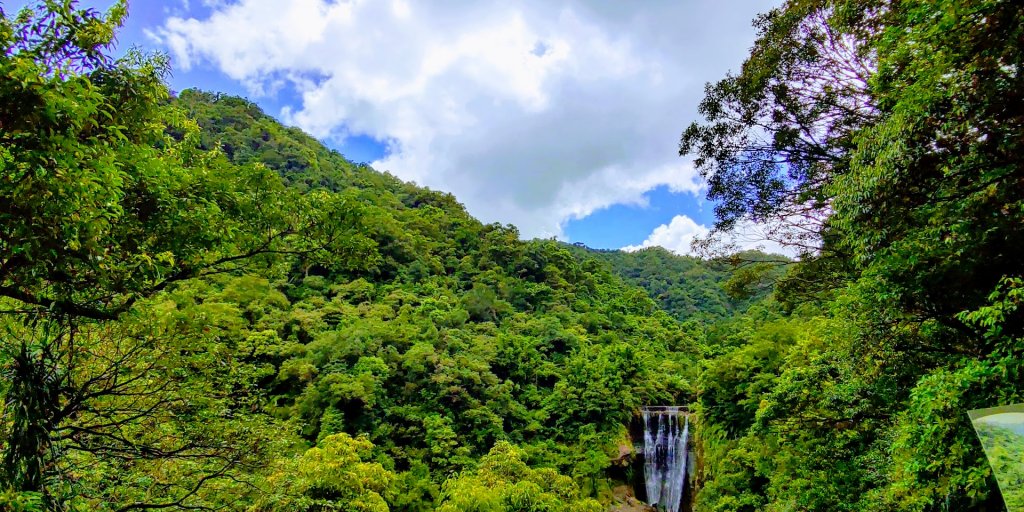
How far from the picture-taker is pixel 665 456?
19.4m

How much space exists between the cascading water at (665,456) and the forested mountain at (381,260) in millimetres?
2660

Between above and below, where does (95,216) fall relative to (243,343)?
above

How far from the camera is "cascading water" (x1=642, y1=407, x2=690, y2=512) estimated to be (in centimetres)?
1859

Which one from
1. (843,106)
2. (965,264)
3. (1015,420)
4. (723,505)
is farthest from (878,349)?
(723,505)

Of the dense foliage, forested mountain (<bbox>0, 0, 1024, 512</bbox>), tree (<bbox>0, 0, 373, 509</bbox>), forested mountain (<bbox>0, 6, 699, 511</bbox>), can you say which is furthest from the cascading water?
tree (<bbox>0, 0, 373, 509</bbox>)

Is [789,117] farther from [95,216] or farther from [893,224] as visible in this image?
[95,216]

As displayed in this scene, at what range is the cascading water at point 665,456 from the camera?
1859 cm

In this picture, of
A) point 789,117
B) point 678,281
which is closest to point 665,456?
point 789,117

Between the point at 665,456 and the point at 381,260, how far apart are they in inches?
661

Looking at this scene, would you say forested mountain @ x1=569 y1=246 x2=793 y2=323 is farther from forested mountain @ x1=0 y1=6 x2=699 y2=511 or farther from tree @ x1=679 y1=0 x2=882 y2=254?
tree @ x1=679 y1=0 x2=882 y2=254

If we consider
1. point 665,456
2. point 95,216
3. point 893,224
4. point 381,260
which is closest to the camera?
point 95,216

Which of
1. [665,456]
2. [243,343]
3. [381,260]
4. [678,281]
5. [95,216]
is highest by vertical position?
[678,281]

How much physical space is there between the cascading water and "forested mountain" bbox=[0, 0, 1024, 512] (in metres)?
2.66

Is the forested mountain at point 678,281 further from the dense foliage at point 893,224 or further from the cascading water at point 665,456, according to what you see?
the dense foliage at point 893,224
